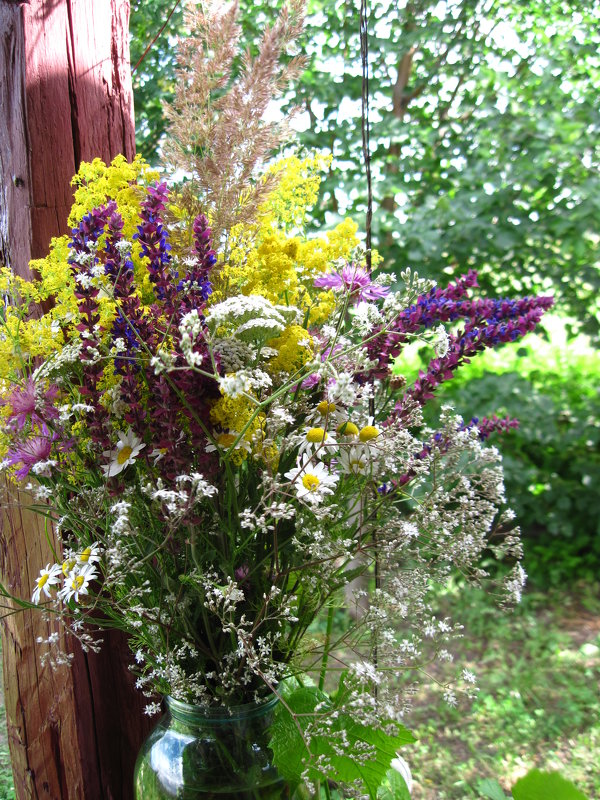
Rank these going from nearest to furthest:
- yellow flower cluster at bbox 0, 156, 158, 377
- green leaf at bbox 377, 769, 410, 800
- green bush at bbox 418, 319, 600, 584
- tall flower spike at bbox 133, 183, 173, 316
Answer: tall flower spike at bbox 133, 183, 173, 316
yellow flower cluster at bbox 0, 156, 158, 377
green leaf at bbox 377, 769, 410, 800
green bush at bbox 418, 319, 600, 584

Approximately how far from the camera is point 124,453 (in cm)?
90

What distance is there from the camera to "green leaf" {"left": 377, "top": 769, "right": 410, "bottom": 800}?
1.17 metres

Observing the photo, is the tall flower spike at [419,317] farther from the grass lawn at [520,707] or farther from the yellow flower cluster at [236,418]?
the grass lawn at [520,707]

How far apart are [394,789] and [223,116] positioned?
1035 millimetres

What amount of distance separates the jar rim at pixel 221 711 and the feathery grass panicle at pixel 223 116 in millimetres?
618

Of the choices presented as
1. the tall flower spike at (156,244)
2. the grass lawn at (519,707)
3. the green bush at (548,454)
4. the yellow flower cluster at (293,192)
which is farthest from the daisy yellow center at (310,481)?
the green bush at (548,454)

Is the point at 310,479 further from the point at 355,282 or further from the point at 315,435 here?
the point at 355,282

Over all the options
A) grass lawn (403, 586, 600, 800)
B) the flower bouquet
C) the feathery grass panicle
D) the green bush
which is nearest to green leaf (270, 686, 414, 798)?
the flower bouquet

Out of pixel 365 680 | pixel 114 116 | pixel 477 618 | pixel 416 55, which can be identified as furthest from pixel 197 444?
pixel 416 55

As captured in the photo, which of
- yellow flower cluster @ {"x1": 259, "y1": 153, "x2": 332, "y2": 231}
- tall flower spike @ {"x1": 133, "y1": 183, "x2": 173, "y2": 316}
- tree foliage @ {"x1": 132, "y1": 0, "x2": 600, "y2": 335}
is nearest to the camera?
tall flower spike @ {"x1": 133, "y1": 183, "x2": 173, "y2": 316}

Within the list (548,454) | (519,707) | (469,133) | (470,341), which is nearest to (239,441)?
(470,341)

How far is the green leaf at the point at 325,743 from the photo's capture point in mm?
940

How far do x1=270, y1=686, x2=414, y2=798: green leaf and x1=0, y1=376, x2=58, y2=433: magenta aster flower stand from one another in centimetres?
49

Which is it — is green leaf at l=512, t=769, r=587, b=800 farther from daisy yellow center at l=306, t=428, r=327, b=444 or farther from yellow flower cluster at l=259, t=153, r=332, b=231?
yellow flower cluster at l=259, t=153, r=332, b=231
